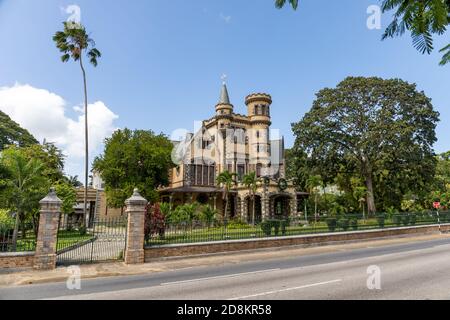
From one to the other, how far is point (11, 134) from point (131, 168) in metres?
28.4

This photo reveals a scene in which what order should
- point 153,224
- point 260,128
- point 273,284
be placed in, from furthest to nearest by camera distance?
point 260,128, point 153,224, point 273,284

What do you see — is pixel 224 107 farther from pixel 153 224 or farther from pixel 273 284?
pixel 273 284

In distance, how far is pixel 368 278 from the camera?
9117 millimetres

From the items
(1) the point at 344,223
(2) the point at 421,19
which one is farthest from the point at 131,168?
(2) the point at 421,19

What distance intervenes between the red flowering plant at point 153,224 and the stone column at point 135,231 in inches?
26.8

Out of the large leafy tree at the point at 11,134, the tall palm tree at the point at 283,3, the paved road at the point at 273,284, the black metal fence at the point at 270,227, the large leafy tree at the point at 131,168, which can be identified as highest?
the large leafy tree at the point at 11,134

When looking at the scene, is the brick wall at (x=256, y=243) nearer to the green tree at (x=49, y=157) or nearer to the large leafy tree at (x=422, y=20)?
the large leafy tree at (x=422, y=20)

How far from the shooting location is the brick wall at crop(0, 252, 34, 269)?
449 inches

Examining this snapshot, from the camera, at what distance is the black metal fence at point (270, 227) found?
1500 cm

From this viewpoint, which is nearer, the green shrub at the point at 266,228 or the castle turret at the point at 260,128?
the green shrub at the point at 266,228

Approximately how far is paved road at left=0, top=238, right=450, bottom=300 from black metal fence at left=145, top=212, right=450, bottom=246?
3.21m

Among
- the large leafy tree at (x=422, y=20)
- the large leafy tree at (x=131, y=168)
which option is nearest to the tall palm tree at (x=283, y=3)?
the large leafy tree at (x=422, y=20)

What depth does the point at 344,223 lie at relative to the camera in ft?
70.8

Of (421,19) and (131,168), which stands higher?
(131,168)
